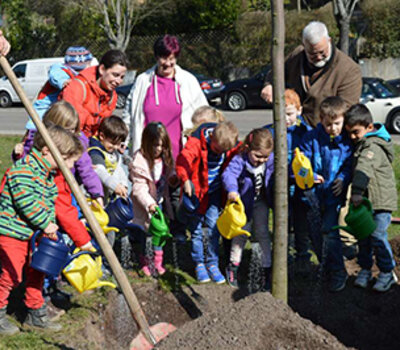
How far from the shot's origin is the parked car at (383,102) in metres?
13.6

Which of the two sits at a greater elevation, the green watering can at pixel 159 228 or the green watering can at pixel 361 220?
the green watering can at pixel 361 220

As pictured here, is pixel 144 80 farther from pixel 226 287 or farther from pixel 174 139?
pixel 226 287

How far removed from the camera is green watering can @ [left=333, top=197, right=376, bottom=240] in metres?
4.45

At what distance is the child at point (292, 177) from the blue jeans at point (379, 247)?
0.50m

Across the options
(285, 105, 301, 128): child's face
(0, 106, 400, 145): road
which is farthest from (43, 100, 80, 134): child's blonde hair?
(0, 106, 400, 145): road

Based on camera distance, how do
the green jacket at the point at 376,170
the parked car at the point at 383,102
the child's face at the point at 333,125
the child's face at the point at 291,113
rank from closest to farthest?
1. the green jacket at the point at 376,170
2. the child's face at the point at 333,125
3. the child's face at the point at 291,113
4. the parked car at the point at 383,102

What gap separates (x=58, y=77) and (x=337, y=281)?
2.94 m

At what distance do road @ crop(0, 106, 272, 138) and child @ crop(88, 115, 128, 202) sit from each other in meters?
7.67

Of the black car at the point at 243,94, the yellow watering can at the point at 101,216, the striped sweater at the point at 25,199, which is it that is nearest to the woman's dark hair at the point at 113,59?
the yellow watering can at the point at 101,216

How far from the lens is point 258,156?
191 inches

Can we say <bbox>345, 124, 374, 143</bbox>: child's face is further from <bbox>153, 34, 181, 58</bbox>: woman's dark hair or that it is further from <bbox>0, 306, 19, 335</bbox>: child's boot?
<bbox>0, 306, 19, 335</bbox>: child's boot

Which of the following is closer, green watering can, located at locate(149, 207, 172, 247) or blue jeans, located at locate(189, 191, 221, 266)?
green watering can, located at locate(149, 207, 172, 247)

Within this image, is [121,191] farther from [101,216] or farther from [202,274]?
[202,274]

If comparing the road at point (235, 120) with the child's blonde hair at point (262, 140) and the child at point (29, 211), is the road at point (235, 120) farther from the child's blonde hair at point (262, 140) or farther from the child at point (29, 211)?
the child at point (29, 211)
